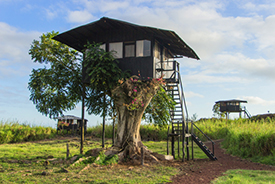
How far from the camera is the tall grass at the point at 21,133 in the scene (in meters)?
27.9

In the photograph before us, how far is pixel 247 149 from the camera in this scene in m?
19.4

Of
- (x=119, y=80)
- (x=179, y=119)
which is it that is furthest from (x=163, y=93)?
(x=119, y=80)

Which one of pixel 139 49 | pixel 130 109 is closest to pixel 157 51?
pixel 139 49

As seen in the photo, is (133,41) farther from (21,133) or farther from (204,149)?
(21,133)

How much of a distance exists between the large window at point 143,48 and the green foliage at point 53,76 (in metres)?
5.58

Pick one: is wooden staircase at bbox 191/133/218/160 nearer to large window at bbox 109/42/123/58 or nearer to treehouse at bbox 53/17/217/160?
treehouse at bbox 53/17/217/160

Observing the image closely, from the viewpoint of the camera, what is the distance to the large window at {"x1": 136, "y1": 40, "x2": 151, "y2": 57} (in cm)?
1653

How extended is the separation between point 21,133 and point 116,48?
18.6 meters

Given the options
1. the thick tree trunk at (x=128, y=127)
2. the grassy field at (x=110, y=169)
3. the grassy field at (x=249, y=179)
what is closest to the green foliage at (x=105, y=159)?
the grassy field at (x=110, y=169)

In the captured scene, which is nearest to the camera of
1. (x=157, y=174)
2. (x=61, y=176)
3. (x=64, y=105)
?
(x=61, y=176)

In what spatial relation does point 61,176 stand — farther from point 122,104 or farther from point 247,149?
point 247,149

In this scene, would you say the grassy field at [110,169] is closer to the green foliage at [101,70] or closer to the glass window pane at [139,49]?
the green foliage at [101,70]

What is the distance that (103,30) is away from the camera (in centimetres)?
1797

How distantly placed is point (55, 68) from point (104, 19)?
5.63 meters
